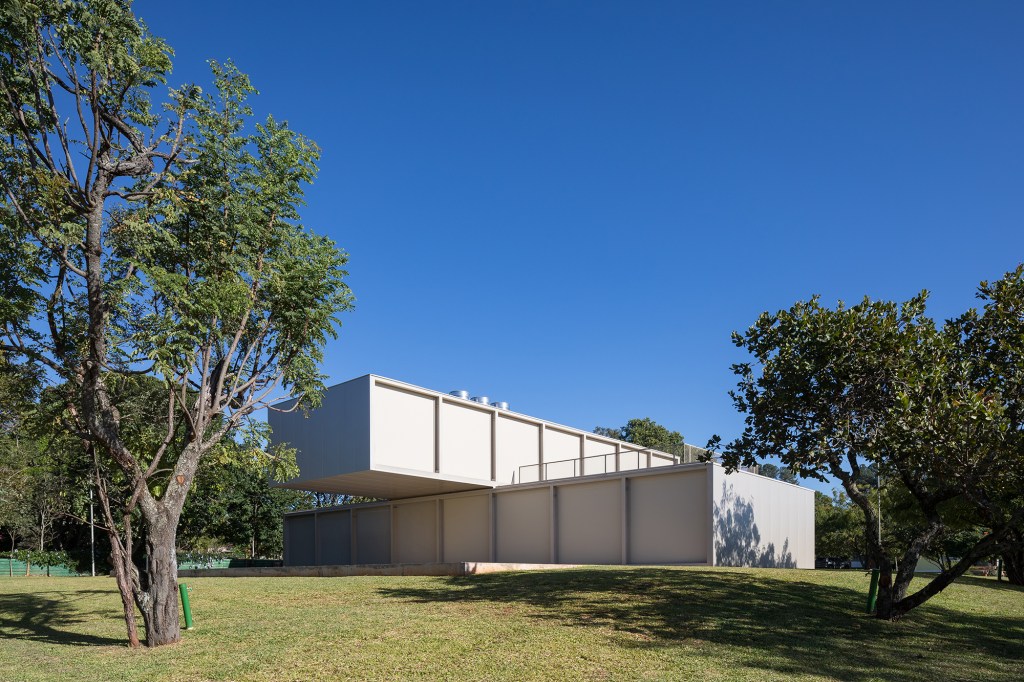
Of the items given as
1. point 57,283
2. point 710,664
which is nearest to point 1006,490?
point 710,664

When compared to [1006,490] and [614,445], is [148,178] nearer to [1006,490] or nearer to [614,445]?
[1006,490]

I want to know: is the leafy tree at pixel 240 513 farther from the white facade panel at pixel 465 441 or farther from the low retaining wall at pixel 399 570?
the white facade panel at pixel 465 441

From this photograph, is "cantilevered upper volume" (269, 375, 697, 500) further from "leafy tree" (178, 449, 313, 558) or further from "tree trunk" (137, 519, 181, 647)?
"tree trunk" (137, 519, 181, 647)

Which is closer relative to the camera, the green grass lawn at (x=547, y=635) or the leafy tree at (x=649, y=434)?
the green grass lawn at (x=547, y=635)

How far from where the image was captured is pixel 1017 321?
16.2m

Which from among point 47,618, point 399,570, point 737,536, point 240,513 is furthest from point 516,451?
point 240,513

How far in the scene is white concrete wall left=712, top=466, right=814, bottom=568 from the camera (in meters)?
30.9

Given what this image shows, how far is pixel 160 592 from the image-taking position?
14734 millimetres

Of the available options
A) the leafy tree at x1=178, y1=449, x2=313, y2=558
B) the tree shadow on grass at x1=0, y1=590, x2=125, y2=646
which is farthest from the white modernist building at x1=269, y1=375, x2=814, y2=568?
the leafy tree at x1=178, y1=449, x2=313, y2=558

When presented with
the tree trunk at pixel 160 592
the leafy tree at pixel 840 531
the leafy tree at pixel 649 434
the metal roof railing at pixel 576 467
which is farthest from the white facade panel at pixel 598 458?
the leafy tree at pixel 649 434

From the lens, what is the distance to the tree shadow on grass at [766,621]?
12586mm

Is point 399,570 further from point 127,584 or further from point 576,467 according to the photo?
point 127,584

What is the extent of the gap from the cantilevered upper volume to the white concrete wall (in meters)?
3.15

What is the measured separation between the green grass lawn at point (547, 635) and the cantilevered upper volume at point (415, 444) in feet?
41.3
